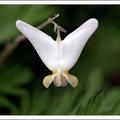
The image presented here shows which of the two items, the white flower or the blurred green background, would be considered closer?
the white flower

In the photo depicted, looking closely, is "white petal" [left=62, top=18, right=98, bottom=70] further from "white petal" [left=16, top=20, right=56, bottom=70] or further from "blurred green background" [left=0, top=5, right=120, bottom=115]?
"blurred green background" [left=0, top=5, right=120, bottom=115]

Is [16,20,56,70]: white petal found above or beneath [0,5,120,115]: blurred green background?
above

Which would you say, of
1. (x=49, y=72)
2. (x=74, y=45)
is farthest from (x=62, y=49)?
(x=49, y=72)

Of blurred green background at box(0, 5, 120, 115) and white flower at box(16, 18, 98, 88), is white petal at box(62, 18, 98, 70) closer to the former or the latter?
white flower at box(16, 18, 98, 88)

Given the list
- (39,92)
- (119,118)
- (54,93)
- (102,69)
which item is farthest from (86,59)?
(119,118)

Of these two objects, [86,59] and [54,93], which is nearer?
[54,93]

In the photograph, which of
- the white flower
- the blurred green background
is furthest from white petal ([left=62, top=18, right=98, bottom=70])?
the blurred green background

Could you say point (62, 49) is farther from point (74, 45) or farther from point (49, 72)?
point (49, 72)

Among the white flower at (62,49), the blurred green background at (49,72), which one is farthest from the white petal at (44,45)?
the blurred green background at (49,72)

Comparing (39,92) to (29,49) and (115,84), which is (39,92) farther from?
(115,84)
